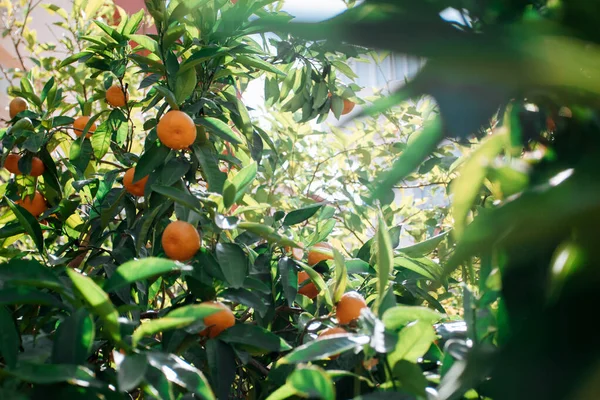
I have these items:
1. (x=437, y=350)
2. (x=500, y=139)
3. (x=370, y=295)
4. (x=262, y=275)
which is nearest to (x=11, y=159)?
(x=262, y=275)

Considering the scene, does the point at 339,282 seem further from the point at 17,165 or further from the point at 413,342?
the point at 17,165

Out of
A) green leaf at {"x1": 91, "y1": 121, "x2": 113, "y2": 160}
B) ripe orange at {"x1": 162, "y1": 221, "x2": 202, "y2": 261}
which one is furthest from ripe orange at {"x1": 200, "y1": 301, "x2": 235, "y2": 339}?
green leaf at {"x1": 91, "y1": 121, "x2": 113, "y2": 160}

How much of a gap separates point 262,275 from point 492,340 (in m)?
0.39

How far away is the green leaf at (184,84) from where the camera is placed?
94 centimetres

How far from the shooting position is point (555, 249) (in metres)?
0.32

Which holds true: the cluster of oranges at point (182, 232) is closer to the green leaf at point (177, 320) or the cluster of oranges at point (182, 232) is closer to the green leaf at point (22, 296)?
the green leaf at point (177, 320)

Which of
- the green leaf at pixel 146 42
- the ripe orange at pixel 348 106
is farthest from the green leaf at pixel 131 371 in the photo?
the ripe orange at pixel 348 106

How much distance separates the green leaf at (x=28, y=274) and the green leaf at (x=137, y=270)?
47 mm

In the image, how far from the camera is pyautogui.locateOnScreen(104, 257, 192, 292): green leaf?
1.79 ft

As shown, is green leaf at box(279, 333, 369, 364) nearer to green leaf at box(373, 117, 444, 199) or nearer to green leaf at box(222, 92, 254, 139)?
green leaf at box(373, 117, 444, 199)

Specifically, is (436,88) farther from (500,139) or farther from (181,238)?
(181,238)

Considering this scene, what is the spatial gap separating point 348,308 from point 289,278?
110 mm

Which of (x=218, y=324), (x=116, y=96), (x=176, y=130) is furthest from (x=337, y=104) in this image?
(x=218, y=324)

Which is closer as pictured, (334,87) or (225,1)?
(225,1)
